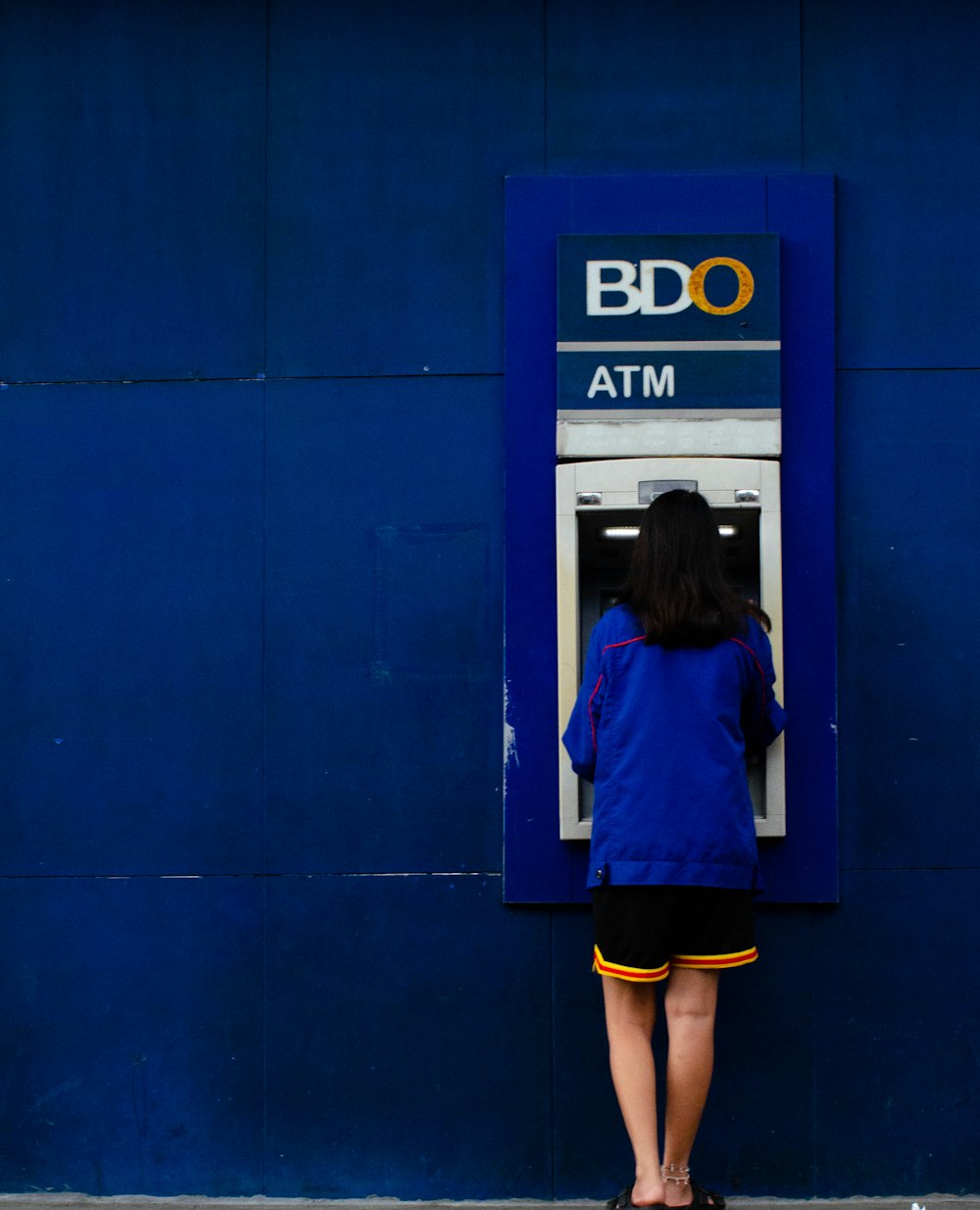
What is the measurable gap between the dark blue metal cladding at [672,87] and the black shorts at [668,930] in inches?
84.1

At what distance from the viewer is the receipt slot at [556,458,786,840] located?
3398mm

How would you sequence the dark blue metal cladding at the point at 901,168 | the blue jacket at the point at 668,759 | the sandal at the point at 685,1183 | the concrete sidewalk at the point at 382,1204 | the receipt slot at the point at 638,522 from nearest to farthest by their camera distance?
the blue jacket at the point at 668,759, the sandal at the point at 685,1183, the receipt slot at the point at 638,522, the concrete sidewalk at the point at 382,1204, the dark blue metal cladding at the point at 901,168

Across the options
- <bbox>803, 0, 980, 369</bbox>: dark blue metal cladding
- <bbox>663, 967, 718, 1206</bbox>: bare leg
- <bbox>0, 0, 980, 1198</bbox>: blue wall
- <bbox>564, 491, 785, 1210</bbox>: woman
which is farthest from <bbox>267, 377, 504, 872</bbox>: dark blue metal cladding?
<bbox>803, 0, 980, 369</bbox>: dark blue metal cladding

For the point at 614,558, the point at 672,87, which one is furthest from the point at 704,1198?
the point at 672,87

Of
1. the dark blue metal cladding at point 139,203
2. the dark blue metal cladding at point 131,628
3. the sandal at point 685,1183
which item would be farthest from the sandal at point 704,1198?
the dark blue metal cladding at point 139,203

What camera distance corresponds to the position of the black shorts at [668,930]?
3006 millimetres

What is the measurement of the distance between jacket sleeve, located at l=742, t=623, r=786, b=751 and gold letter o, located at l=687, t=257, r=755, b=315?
38.4 inches

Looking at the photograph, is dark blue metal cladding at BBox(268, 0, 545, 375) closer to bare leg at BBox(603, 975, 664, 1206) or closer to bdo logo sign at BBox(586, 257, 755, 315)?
bdo logo sign at BBox(586, 257, 755, 315)

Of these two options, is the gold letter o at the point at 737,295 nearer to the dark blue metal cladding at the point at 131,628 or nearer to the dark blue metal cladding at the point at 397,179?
the dark blue metal cladding at the point at 397,179

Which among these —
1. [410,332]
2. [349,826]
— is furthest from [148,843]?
[410,332]

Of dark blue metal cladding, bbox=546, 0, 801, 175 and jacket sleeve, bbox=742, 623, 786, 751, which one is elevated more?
dark blue metal cladding, bbox=546, 0, 801, 175

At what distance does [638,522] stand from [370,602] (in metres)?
0.83

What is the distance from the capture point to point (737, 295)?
3555 mm

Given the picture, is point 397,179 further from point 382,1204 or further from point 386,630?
point 382,1204
